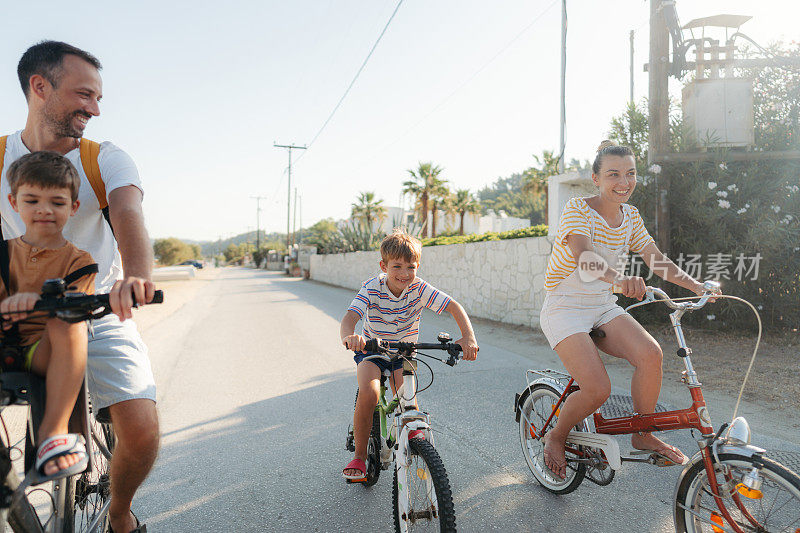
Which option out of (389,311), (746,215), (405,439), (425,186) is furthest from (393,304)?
(425,186)

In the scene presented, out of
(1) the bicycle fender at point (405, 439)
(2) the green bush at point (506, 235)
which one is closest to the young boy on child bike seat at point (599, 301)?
(1) the bicycle fender at point (405, 439)

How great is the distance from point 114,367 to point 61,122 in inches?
39.8

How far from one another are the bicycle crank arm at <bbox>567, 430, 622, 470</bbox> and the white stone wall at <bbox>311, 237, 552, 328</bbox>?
6.93 m

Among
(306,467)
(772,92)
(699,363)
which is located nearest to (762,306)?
(699,363)

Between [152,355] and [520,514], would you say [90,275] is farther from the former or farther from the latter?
[152,355]

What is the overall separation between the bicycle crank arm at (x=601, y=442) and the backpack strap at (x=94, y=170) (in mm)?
2604

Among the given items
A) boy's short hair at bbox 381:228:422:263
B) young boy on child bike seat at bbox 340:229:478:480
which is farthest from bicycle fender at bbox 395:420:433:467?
boy's short hair at bbox 381:228:422:263

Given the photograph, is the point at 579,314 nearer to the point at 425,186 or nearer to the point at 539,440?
the point at 539,440

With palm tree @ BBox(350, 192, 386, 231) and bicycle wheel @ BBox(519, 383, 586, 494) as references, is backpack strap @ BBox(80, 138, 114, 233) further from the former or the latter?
palm tree @ BBox(350, 192, 386, 231)

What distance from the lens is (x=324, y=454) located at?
394 cm

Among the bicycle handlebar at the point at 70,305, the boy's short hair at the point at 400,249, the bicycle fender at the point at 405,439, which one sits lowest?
the bicycle fender at the point at 405,439

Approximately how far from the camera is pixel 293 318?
12703 mm

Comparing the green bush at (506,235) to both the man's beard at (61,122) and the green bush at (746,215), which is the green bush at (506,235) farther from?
the man's beard at (61,122)

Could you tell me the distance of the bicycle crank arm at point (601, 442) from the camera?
2.68 m
